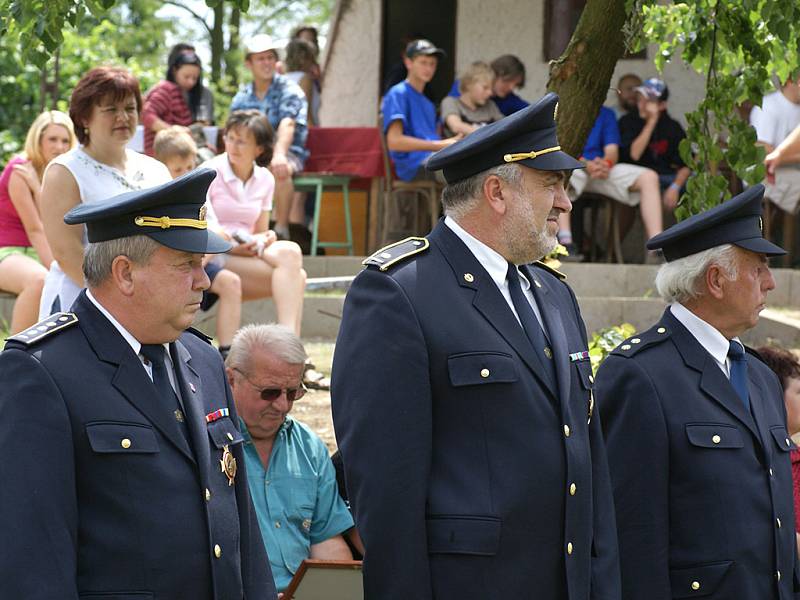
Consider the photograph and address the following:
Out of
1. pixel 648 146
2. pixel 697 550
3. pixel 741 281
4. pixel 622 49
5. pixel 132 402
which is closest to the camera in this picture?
pixel 132 402

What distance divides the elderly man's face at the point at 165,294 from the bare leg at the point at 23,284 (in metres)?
3.91

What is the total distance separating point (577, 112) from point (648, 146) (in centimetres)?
587

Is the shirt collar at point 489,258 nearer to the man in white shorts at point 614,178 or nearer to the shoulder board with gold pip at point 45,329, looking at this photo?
the shoulder board with gold pip at point 45,329

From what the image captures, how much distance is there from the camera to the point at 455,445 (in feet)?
11.4

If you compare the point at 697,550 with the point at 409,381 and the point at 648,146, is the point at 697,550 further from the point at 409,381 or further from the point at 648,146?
the point at 648,146

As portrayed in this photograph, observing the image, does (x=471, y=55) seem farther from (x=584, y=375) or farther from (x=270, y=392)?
(x=584, y=375)

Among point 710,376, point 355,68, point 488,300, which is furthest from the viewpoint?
point 355,68

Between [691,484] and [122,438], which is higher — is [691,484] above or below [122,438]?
below

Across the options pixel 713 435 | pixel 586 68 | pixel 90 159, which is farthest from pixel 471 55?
pixel 713 435

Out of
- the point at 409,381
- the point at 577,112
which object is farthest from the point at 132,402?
the point at 577,112

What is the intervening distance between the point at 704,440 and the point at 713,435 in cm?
4

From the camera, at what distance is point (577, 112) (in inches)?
238

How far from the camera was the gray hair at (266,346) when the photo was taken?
190 inches

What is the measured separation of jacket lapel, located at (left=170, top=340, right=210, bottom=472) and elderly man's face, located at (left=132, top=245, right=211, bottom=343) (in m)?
0.12
